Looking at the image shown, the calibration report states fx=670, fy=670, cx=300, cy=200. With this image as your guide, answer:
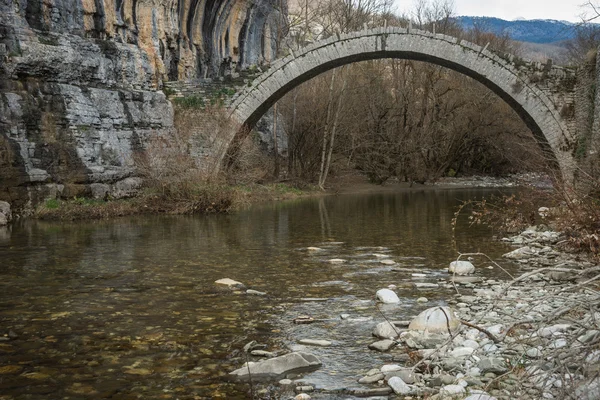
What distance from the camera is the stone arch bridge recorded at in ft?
59.6

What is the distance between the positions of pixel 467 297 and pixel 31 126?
10492 millimetres

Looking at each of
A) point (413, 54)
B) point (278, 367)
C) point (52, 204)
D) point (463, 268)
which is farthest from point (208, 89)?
point (278, 367)

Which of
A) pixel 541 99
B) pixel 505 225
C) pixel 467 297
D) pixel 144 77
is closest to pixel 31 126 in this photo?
pixel 144 77

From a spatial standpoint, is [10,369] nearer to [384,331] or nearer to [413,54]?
[384,331]

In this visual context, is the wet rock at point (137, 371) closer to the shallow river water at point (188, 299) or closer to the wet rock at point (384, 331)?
the shallow river water at point (188, 299)

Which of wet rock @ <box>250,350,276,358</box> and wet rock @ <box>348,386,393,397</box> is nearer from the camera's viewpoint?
wet rock @ <box>348,386,393,397</box>

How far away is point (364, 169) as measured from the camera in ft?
81.5

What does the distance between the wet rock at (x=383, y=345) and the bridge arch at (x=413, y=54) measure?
14855 millimetres

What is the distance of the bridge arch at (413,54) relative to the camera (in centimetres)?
1838

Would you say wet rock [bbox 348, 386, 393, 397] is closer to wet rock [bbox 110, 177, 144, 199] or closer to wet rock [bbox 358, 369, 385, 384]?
wet rock [bbox 358, 369, 385, 384]

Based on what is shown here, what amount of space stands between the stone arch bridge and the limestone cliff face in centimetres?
291

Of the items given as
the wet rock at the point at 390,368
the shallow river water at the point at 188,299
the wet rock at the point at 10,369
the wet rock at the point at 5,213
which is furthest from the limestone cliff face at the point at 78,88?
the wet rock at the point at 390,368

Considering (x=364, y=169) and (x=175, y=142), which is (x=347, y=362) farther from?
(x=364, y=169)

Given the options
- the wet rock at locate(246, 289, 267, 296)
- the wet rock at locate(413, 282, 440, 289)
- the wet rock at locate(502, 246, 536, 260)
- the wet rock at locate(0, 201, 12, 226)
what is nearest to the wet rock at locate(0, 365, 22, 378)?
the wet rock at locate(246, 289, 267, 296)
